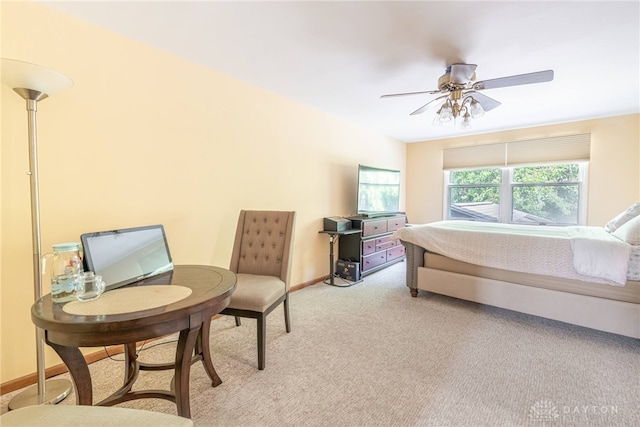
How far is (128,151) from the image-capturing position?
2102mm

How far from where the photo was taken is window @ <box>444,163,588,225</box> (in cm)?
436

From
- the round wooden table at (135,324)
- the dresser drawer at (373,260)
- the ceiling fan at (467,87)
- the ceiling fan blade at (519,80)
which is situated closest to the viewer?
the round wooden table at (135,324)

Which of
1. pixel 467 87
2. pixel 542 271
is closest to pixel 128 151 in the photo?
pixel 467 87

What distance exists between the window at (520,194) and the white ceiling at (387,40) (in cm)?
149

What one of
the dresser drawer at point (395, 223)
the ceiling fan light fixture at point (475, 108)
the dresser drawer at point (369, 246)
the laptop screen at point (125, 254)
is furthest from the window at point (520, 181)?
the laptop screen at point (125, 254)

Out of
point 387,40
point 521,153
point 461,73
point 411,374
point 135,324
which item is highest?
point 387,40

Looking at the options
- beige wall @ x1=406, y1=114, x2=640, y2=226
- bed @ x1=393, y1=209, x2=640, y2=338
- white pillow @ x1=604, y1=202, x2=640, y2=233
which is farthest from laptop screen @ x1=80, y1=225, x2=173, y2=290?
beige wall @ x1=406, y1=114, x2=640, y2=226

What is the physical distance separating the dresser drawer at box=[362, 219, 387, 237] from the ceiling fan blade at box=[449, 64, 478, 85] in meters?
2.04

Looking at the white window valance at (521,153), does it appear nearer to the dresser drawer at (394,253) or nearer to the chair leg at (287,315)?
the dresser drawer at (394,253)

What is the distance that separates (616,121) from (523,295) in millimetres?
3355

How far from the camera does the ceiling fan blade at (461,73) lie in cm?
217

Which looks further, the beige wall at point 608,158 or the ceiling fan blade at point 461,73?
the beige wall at point 608,158

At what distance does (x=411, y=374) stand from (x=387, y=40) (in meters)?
2.33

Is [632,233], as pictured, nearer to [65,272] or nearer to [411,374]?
[411,374]
